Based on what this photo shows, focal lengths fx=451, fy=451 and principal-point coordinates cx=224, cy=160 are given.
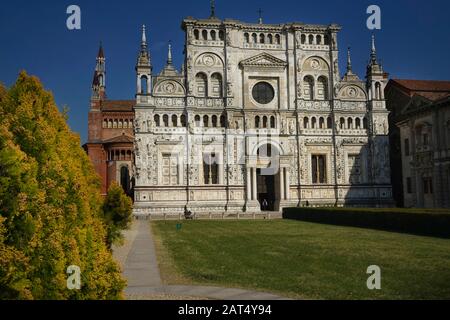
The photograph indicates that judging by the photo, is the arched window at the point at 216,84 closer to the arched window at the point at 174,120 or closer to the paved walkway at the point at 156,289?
the arched window at the point at 174,120

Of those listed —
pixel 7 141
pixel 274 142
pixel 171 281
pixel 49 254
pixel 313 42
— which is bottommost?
pixel 171 281

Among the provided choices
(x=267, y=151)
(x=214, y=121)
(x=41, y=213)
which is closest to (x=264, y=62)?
(x=214, y=121)

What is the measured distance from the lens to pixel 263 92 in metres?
54.2

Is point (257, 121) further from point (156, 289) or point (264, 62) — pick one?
point (156, 289)

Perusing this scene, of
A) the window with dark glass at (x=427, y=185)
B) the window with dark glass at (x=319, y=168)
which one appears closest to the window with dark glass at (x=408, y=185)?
the window with dark glass at (x=427, y=185)

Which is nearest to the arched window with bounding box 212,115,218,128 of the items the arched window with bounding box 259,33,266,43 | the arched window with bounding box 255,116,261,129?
the arched window with bounding box 255,116,261,129

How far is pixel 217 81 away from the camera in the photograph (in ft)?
175

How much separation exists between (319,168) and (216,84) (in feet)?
52.3

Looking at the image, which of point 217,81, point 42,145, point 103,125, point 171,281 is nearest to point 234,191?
point 217,81

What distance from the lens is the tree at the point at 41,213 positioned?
7.34m
